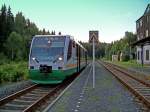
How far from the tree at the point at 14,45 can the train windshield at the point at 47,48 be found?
78.5m

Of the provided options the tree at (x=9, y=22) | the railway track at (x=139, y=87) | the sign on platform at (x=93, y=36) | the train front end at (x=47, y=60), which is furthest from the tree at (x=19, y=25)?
the sign on platform at (x=93, y=36)

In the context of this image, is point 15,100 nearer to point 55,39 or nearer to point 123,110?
point 123,110

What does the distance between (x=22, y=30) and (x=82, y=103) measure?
383 feet

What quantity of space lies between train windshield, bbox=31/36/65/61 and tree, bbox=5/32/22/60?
78519mm

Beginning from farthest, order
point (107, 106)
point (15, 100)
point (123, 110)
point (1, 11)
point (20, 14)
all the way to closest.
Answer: point (20, 14)
point (1, 11)
point (15, 100)
point (107, 106)
point (123, 110)

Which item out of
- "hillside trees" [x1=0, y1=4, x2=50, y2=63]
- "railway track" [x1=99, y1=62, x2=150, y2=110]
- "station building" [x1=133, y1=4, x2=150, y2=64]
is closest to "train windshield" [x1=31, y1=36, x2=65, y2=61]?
"railway track" [x1=99, y1=62, x2=150, y2=110]

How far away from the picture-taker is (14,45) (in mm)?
103500

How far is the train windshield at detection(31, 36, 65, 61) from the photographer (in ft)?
62.7

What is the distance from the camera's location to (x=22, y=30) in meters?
126

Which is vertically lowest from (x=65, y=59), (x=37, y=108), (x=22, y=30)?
(x=37, y=108)

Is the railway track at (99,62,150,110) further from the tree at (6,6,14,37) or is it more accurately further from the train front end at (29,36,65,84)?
the tree at (6,6,14,37)

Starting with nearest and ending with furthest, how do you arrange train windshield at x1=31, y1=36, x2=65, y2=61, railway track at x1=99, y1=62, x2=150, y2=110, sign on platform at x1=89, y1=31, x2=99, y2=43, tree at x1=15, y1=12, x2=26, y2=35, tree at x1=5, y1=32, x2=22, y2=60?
railway track at x1=99, y1=62, x2=150, y2=110
sign on platform at x1=89, y1=31, x2=99, y2=43
train windshield at x1=31, y1=36, x2=65, y2=61
tree at x1=5, y1=32, x2=22, y2=60
tree at x1=15, y1=12, x2=26, y2=35

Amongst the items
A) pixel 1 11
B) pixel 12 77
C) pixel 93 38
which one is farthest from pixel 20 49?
pixel 93 38

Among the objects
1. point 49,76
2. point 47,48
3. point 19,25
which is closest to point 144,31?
point 47,48
